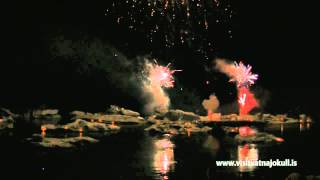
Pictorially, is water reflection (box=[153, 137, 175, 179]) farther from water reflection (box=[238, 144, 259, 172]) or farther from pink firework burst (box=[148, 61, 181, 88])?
pink firework burst (box=[148, 61, 181, 88])

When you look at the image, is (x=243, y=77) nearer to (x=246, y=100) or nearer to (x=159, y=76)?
(x=246, y=100)

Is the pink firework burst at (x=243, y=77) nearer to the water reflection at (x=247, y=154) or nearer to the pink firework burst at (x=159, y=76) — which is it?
the pink firework burst at (x=159, y=76)

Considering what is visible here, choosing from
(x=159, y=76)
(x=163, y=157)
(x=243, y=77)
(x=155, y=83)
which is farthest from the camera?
(x=243, y=77)

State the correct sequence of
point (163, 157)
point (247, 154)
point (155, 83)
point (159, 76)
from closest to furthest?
1. point (163, 157)
2. point (247, 154)
3. point (159, 76)
4. point (155, 83)

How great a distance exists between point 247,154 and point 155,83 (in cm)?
2943

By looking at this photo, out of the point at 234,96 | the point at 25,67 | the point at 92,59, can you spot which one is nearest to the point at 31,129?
the point at 25,67

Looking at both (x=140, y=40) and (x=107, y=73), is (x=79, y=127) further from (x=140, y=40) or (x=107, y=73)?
(x=140, y=40)

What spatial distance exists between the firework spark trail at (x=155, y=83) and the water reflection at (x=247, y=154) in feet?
79.3

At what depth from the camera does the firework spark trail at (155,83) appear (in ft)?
200

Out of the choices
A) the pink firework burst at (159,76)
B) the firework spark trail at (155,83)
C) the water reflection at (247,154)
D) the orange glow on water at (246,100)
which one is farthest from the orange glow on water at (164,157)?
the orange glow on water at (246,100)

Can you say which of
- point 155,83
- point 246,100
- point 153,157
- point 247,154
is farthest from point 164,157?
point 246,100

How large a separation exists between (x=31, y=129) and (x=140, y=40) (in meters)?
21.2

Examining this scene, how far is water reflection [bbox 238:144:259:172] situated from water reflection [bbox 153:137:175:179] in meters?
3.76

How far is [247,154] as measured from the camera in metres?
33.2
